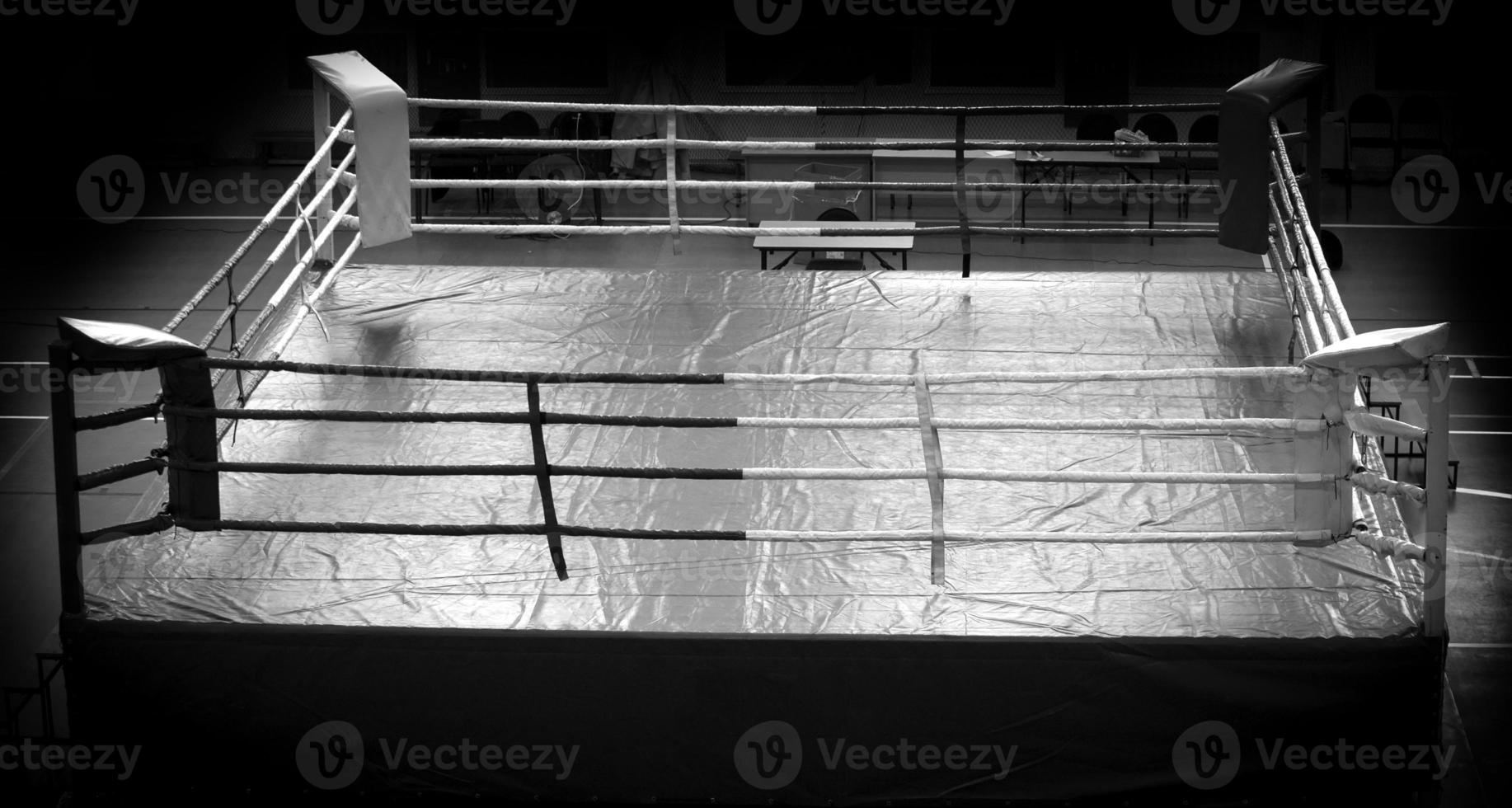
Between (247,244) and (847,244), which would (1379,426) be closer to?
(247,244)

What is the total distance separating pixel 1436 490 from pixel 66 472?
13.1ft

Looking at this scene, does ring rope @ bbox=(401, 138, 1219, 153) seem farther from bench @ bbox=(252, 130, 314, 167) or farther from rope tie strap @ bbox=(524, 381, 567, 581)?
bench @ bbox=(252, 130, 314, 167)

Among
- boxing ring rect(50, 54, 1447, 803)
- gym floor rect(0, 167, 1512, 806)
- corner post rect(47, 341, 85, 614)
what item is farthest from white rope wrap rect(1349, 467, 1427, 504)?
corner post rect(47, 341, 85, 614)

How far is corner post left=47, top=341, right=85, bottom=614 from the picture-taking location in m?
4.20

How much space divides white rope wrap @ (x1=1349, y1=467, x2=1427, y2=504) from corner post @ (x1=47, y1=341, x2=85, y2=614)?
3.78 m

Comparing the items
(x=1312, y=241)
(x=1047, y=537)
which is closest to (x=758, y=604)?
(x=1047, y=537)

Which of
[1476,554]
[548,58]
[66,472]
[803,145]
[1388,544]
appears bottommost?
[1476,554]

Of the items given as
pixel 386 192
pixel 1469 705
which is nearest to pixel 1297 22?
pixel 1469 705

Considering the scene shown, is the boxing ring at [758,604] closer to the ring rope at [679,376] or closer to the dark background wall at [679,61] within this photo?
the ring rope at [679,376]

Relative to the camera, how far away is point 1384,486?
4.30 meters

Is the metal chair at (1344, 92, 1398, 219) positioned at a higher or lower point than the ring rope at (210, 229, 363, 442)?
higher

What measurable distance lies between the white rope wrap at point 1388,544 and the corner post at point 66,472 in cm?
386

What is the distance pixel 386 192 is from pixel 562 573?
2.82 meters

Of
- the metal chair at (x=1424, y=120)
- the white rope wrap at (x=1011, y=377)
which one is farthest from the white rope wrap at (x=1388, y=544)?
the metal chair at (x=1424, y=120)
